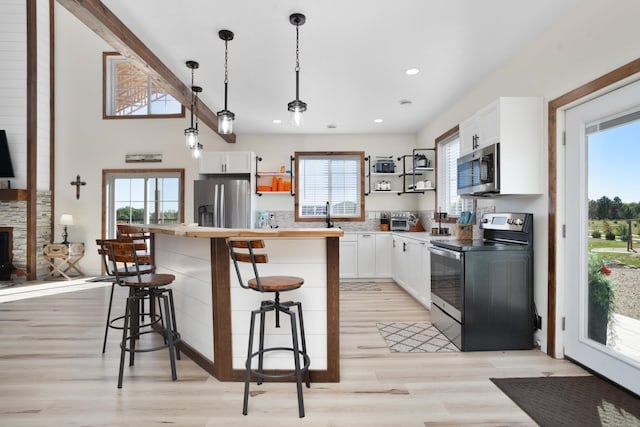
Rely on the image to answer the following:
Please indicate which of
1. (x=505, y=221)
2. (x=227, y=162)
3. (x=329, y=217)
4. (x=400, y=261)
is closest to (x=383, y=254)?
(x=400, y=261)

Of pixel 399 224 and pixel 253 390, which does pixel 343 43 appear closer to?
pixel 253 390

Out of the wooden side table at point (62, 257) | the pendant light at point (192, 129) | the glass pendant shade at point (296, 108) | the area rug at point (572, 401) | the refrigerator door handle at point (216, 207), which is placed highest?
the pendant light at point (192, 129)

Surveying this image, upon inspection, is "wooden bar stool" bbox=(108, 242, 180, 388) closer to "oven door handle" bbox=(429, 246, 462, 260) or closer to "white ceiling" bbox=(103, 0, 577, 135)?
"white ceiling" bbox=(103, 0, 577, 135)

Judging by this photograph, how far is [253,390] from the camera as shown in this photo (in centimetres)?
227

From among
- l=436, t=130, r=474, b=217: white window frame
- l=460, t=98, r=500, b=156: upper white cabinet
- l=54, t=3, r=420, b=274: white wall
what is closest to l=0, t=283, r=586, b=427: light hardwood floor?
l=460, t=98, r=500, b=156: upper white cabinet

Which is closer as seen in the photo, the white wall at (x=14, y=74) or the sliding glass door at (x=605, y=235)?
the sliding glass door at (x=605, y=235)

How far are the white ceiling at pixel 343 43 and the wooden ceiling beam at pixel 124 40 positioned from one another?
69mm

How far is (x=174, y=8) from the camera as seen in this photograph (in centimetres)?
247

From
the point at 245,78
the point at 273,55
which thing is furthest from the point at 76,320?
the point at 273,55

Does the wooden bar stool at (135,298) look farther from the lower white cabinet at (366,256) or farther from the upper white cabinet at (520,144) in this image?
the lower white cabinet at (366,256)

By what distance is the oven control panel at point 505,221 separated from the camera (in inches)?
117

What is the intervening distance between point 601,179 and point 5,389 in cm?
427

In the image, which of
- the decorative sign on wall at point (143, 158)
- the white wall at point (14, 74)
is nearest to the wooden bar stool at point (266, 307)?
the decorative sign on wall at point (143, 158)

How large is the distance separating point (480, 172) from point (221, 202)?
12.3ft
